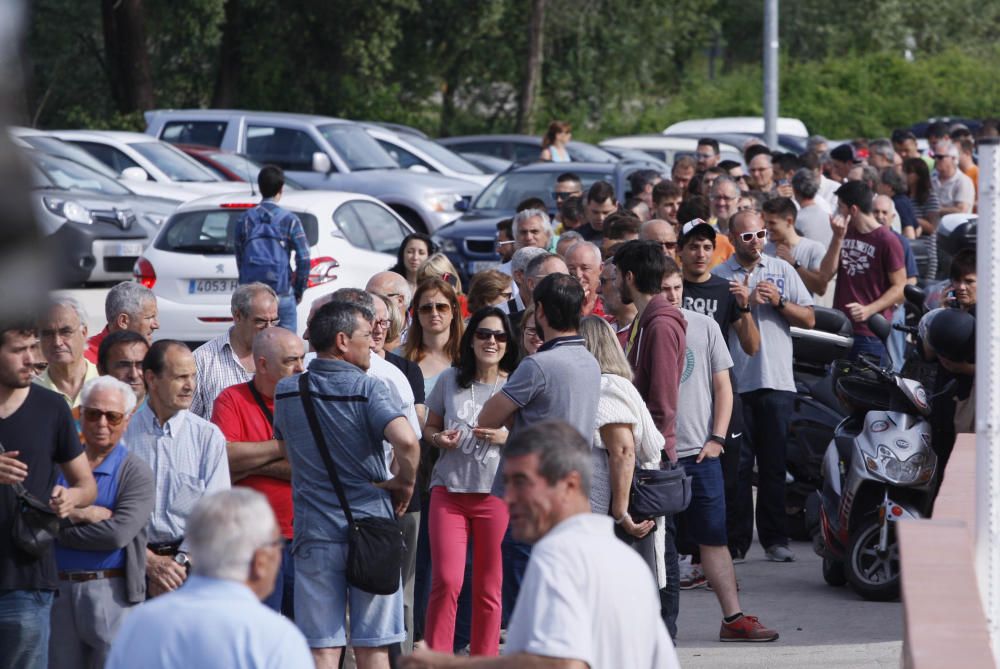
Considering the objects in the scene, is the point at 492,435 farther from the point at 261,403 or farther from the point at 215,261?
the point at 215,261

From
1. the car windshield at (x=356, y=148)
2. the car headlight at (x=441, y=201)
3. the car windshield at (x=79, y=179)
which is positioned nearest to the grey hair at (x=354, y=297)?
the car windshield at (x=79, y=179)

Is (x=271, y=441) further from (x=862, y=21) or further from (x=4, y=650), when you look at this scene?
(x=862, y=21)

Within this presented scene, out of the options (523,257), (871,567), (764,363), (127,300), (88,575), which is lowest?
(871,567)

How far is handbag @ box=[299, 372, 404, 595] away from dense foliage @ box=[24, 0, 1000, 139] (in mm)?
27015

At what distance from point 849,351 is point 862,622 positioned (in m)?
3.26

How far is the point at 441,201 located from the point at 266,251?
8.25 meters

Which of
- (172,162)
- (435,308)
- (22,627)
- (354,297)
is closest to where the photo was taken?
(22,627)

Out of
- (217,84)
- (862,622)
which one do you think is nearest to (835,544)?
(862,622)

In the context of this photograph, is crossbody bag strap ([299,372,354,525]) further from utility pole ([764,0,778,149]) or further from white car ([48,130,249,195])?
utility pole ([764,0,778,149])

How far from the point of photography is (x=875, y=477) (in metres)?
8.02

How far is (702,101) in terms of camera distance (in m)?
47.8

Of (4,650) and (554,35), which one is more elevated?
(554,35)

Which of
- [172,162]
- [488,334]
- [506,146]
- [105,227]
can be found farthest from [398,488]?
[506,146]

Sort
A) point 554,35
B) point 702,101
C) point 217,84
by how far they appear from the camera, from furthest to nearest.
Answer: point 702,101
point 554,35
point 217,84
